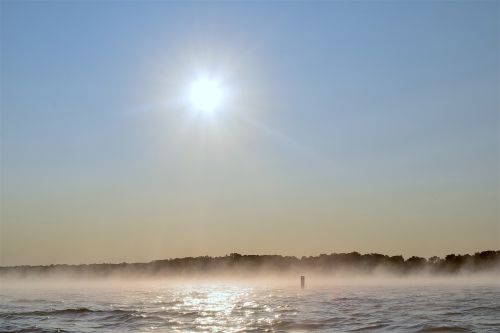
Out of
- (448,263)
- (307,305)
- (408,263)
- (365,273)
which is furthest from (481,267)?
(307,305)

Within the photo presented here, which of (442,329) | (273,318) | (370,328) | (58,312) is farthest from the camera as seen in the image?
(58,312)

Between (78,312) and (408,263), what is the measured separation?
16500 cm

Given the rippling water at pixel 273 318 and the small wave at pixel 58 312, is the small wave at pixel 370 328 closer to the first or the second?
the rippling water at pixel 273 318

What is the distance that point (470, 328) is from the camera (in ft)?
105

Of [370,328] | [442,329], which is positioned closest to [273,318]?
[370,328]

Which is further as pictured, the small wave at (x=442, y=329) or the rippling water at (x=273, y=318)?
the rippling water at (x=273, y=318)

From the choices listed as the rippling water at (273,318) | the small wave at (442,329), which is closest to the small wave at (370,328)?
the rippling water at (273,318)

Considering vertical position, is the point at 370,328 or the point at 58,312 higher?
the point at 58,312

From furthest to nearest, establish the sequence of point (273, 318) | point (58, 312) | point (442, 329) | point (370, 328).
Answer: point (58, 312) → point (273, 318) → point (370, 328) → point (442, 329)

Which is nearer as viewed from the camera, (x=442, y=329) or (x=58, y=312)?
(x=442, y=329)

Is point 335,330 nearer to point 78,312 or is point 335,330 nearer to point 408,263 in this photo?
point 78,312

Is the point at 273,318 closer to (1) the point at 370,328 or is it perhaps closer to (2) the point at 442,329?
(1) the point at 370,328

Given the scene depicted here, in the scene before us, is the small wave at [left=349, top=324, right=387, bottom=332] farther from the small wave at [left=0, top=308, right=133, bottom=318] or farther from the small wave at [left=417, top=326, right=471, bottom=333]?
the small wave at [left=0, top=308, right=133, bottom=318]

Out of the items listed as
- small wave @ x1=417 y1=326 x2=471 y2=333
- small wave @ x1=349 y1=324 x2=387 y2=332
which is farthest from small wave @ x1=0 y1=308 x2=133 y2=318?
small wave @ x1=417 y1=326 x2=471 y2=333
